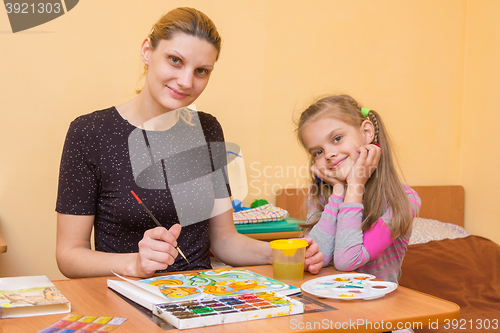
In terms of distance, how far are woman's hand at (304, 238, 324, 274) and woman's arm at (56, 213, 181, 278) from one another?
1.00 ft

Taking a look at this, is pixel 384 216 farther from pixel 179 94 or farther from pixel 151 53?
pixel 151 53

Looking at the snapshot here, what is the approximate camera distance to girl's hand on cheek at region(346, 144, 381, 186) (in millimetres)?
1229

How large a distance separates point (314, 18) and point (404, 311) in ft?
6.74

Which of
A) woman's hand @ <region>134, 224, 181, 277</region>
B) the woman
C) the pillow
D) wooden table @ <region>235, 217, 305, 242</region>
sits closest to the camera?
woman's hand @ <region>134, 224, 181, 277</region>

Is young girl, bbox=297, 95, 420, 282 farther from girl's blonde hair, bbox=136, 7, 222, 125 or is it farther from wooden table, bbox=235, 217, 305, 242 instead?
wooden table, bbox=235, 217, 305, 242

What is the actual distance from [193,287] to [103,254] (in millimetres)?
314

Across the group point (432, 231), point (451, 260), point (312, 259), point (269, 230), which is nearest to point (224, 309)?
point (312, 259)

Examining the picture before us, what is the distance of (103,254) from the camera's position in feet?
3.39

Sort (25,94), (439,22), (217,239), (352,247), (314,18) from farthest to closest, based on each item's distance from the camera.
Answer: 1. (439,22)
2. (314,18)
3. (25,94)
4. (217,239)
5. (352,247)

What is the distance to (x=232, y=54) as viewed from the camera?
7.56ft

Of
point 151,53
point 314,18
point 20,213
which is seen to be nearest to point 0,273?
point 20,213

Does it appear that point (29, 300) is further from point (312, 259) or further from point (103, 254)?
point (312, 259)

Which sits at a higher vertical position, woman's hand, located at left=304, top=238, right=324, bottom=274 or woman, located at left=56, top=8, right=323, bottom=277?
woman, located at left=56, top=8, right=323, bottom=277

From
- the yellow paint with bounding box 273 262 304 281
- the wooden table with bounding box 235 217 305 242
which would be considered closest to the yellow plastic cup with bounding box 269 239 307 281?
the yellow paint with bounding box 273 262 304 281
